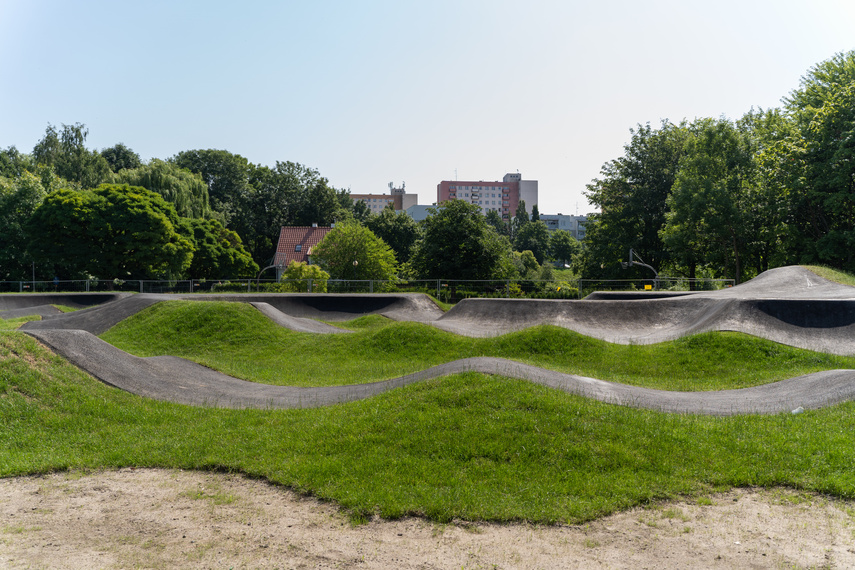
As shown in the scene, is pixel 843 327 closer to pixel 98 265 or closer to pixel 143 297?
pixel 143 297

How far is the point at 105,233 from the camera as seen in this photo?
1485 inches

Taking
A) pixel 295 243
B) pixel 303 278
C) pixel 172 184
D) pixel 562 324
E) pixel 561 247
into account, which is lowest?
pixel 562 324

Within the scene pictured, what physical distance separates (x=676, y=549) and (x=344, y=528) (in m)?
2.98

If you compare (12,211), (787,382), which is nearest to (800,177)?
(787,382)

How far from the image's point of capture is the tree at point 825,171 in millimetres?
27469

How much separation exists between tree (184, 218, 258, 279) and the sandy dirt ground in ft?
144

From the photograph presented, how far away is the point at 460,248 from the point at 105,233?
24162 mm

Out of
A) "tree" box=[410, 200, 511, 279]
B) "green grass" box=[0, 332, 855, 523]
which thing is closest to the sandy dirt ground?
"green grass" box=[0, 332, 855, 523]

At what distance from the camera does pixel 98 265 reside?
38031mm

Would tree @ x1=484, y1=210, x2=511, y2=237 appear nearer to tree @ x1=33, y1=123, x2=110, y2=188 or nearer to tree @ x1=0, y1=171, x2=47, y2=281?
tree @ x1=33, y1=123, x2=110, y2=188

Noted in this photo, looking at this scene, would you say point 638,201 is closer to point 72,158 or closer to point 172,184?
point 172,184

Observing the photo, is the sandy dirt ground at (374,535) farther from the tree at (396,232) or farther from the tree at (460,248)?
the tree at (396,232)

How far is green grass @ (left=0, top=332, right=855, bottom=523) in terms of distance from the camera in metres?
5.89

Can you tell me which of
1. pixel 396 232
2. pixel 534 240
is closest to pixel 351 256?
pixel 396 232
